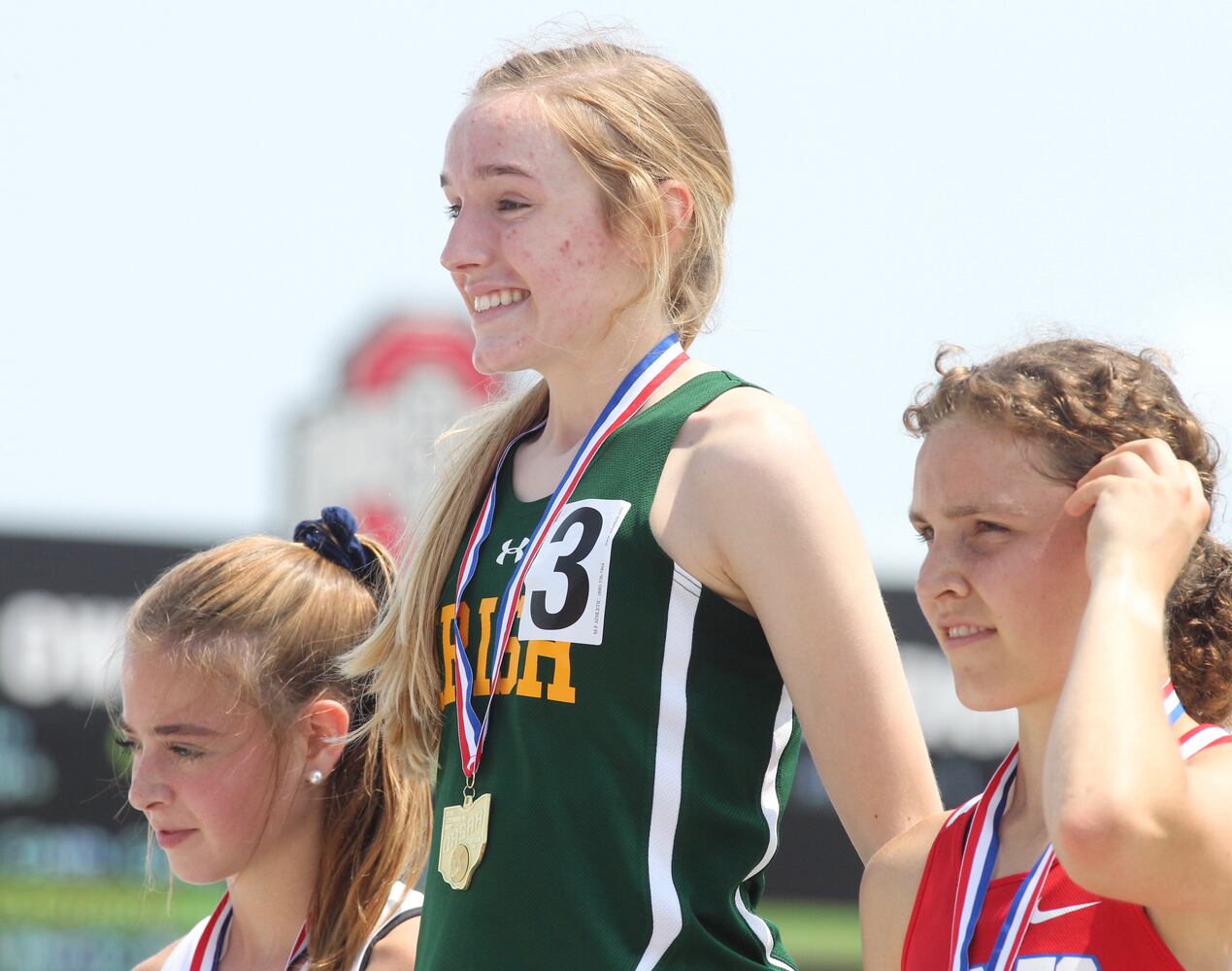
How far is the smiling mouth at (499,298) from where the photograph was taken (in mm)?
2670

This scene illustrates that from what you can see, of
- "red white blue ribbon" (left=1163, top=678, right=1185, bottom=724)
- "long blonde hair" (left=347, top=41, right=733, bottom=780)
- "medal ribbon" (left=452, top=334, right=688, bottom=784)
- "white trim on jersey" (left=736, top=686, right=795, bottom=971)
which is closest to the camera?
"red white blue ribbon" (left=1163, top=678, right=1185, bottom=724)

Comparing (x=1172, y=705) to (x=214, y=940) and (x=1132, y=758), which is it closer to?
(x=1132, y=758)

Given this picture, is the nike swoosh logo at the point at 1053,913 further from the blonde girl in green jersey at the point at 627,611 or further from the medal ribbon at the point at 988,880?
the blonde girl in green jersey at the point at 627,611

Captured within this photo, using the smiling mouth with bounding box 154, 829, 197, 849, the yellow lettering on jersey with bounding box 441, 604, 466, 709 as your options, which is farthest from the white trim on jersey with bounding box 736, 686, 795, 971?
the smiling mouth with bounding box 154, 829, 197, 849

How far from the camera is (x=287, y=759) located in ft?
Result: 11.0

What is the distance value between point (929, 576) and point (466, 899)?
0.80 meters

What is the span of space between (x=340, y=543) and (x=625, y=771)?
1.35m

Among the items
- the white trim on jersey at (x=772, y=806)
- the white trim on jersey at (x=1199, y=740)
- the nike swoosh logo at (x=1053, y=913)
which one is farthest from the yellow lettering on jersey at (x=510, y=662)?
the white trim on jersey at (x=1199, y=740)

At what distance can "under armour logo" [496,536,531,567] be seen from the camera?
103 inches

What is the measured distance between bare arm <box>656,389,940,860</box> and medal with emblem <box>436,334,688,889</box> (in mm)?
190

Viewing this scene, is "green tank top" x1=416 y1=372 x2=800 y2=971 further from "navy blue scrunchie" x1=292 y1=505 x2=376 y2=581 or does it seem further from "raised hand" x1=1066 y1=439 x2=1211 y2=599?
"navy blue scrunchie" x1=292 y1=505 x2=376 y2=581

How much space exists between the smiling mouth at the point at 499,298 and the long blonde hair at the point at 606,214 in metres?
0.17

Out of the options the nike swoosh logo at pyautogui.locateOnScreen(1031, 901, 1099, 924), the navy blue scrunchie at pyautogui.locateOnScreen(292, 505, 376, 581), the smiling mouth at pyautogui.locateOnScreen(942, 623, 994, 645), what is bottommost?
the navy blue scrunchie at pyautogui.locateOnScreen(292, 505, 376, 581)

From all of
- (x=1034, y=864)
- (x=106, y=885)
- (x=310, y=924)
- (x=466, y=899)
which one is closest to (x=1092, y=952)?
(x=1034, y=864)
